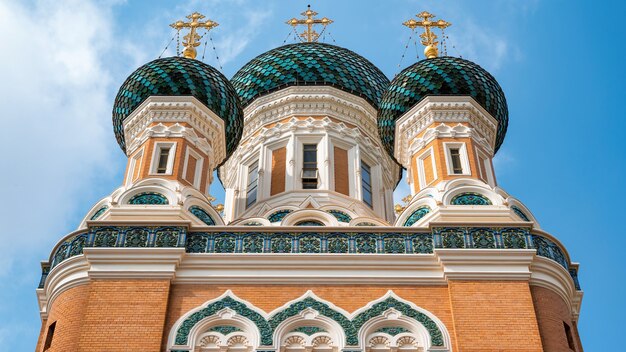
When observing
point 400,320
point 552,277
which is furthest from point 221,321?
point 552,277

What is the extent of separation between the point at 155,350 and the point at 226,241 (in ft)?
5.64

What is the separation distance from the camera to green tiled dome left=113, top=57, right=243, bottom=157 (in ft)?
42.6

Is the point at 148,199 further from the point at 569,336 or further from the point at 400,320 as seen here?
the point at 569,336

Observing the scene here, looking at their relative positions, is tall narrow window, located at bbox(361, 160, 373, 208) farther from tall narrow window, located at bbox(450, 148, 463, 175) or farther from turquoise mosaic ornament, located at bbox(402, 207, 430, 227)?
turquoise mosaic ornament, located at bbox(402, 207, 430, 227)

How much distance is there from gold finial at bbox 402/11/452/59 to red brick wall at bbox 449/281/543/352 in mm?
5218

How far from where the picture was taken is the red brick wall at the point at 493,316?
30.3 feet

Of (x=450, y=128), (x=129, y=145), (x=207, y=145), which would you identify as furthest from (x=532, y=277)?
(x=129, y=145)

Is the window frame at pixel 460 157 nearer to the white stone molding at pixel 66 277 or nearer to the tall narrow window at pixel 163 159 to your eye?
the tall narrow window at pixel 163 159

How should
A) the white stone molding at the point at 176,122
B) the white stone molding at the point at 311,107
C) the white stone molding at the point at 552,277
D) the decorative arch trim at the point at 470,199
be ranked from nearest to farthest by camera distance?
the white stone molding at the point at 552,277 → the decorative arch trim at the point at 470,199 → the white stone molding at the point at 176,122 → the white stone molding at the point at 311,107

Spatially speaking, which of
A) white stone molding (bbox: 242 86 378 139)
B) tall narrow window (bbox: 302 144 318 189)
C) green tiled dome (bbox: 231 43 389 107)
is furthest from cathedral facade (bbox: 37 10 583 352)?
green tiled dome (bbox: 231 43 389 107)

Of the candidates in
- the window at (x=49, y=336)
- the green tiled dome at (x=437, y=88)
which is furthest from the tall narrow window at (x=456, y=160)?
the window at (x=49, y=336)

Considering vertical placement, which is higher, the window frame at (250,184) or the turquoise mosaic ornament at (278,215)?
the window frame at (250,184)

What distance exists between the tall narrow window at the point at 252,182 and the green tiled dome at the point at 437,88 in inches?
87.7

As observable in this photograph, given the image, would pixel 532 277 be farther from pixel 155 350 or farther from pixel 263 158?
pixel 263 158
